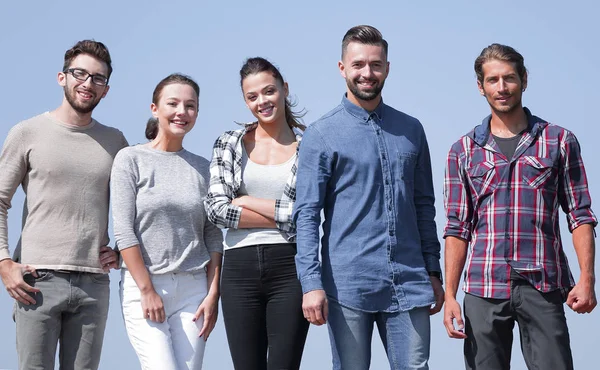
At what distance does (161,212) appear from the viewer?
4066mm

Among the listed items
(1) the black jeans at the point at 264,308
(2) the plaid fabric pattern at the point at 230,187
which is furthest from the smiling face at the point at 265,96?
(1) the black jeans at the point at 264,308

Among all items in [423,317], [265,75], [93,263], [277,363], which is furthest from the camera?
[93,263]

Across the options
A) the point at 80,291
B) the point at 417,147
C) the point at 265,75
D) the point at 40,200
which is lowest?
the point at 80,291

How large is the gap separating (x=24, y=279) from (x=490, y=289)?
2.67 m

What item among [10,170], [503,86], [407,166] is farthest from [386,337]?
[10,170]

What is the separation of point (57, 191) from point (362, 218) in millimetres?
1896

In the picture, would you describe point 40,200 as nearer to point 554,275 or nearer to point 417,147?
point 417,147

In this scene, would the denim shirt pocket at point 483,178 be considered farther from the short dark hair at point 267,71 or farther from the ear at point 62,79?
the ear at point 62,79

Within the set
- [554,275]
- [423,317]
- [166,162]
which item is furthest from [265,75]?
[554,275]

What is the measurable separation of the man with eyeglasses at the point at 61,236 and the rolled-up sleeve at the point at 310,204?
4.53 ft

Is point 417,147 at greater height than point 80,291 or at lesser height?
greater

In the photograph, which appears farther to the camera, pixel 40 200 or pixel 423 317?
pixel 40 200

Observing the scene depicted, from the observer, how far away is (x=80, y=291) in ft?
14.4

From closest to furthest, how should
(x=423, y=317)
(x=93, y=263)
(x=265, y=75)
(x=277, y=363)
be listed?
(x=423, y=317), (x=277, y=363), (x=265, y=75), (x=93, y=263)
